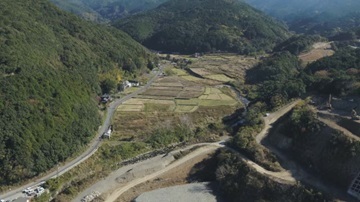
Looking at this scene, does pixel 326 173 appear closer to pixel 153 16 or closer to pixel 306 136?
pixel 306 136

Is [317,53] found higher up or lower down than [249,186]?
higher up

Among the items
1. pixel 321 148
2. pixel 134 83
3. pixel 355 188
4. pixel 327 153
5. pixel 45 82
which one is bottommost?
pixel 355 188

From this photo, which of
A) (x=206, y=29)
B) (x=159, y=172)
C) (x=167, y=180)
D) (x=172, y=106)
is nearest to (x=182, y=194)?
(x=167, y=180)

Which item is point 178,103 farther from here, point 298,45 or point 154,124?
point 298,45

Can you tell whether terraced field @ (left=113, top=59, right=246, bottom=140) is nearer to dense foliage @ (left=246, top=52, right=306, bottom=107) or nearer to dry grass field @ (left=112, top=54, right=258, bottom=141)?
dry grass field @ (left=112, top=54, right=258, bottom=141)

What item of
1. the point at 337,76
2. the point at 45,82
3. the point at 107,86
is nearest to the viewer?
the point at 337,76

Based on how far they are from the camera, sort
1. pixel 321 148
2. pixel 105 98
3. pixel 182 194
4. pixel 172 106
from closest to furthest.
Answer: pixel 182 194 < pixel 321 148 < pixel 172 106 < pixel 105 98
